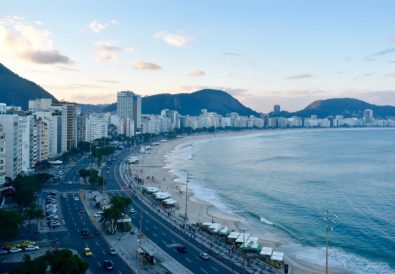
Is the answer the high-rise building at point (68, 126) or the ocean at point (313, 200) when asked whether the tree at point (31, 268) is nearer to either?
the ocean at point (313, 200)

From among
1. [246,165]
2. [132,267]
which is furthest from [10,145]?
[246,165]

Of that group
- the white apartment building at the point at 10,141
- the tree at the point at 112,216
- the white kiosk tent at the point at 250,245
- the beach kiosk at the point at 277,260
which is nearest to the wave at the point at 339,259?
the white kiosk tent at the point at 250,245

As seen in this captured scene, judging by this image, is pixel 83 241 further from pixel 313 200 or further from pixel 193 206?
pixel 313 200

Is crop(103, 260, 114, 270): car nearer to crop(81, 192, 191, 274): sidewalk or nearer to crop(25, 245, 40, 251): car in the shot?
crop(81, 192, 191, 274): sidewalk

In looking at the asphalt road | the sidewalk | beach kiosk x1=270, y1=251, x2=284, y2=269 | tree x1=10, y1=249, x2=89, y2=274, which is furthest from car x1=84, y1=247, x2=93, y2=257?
beach kiosk x1=270, y1=251, x2=284, y2=269

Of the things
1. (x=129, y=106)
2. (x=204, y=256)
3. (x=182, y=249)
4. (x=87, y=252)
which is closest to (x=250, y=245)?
(x=204, y=256)
